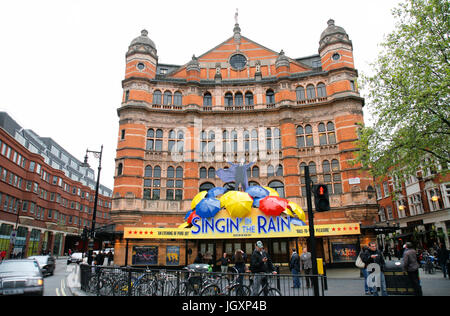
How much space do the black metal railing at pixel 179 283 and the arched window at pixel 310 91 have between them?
23065 mm

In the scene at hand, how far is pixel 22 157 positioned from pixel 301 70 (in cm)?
4030

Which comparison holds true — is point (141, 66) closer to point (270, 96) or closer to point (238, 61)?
point (238, 61)

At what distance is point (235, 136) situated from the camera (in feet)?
97.6

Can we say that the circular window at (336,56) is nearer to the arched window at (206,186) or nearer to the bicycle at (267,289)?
the arched window at (206,186)

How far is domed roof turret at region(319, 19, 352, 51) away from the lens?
97.6 feet

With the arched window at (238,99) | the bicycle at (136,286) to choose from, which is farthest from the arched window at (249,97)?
the bicycle at (136,286)

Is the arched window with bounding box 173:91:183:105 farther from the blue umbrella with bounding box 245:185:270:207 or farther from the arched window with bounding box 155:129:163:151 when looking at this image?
the blue umbrella with bounding box 245:185:270:207

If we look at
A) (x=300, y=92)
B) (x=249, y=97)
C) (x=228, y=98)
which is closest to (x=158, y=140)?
(x=228, y=98)

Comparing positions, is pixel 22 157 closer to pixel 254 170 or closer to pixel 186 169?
pixel 186 169

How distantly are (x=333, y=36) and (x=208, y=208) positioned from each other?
22663mm

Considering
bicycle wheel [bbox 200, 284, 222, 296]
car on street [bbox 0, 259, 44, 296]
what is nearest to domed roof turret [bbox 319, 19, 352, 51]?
bicycle wheel [bbox 200, 284, 222, 296]

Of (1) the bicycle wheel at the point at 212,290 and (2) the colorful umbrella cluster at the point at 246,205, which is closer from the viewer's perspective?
(1) the bicycle wheel at the point at 212,290

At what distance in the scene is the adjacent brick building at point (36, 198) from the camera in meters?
37.1

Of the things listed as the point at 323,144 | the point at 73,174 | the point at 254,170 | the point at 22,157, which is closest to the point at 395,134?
the point at 323,144
